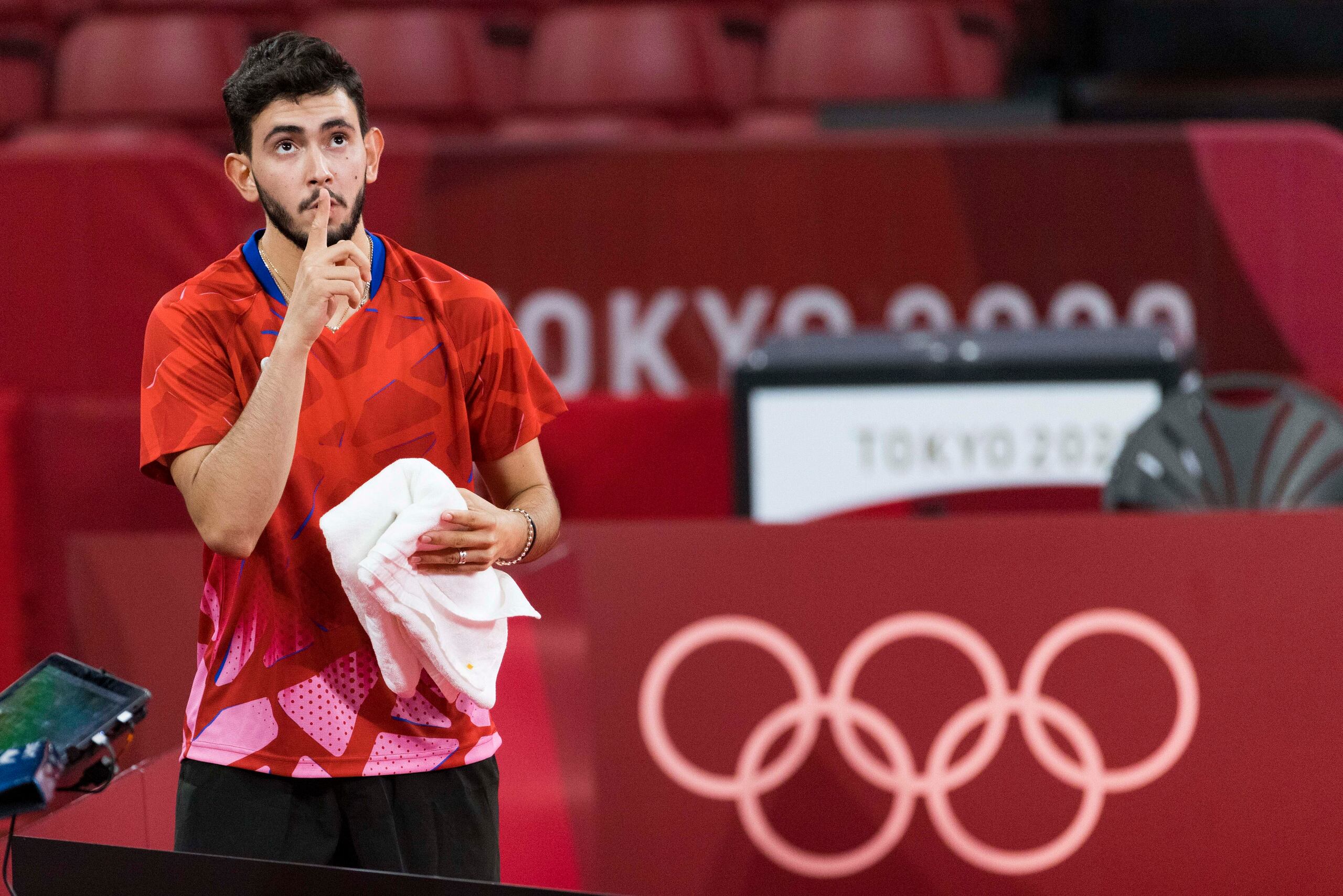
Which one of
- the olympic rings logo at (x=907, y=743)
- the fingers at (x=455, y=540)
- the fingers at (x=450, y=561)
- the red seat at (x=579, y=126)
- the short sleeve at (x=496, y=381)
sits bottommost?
the olympic rings logo at (x=907, y=743)

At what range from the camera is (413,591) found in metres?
1.57

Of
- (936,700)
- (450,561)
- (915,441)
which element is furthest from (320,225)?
(915,441)

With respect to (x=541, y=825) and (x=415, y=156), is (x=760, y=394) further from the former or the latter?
(x=541, y=825)

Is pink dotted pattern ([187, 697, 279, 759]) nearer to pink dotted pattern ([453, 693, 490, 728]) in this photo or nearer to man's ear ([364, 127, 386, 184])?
pink dotted pattern ([453, 693, 490, 728])

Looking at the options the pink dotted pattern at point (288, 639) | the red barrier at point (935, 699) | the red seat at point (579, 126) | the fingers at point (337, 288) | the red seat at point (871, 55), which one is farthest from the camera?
the red seat at point (871, 55)

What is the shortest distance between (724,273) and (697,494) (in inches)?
28.9

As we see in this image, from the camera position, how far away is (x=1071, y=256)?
205 inches

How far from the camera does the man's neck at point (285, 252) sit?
158 centimetres

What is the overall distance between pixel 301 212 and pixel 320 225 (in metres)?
0.03

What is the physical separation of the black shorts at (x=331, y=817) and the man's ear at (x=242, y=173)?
0.62 meters

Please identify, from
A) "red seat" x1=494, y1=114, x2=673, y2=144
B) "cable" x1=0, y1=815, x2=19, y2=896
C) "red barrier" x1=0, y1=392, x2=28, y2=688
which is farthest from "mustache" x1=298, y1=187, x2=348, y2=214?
"red seat" x1=494, y1=114, x2=673, y2=144

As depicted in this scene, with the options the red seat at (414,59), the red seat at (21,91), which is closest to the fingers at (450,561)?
the red seat at (414,59)

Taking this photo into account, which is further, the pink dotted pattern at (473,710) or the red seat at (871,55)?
the red seat at (871,55)

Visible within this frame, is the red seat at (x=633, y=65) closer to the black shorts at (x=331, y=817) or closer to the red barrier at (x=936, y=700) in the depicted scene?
the red barrier at (x=936, y=700)
